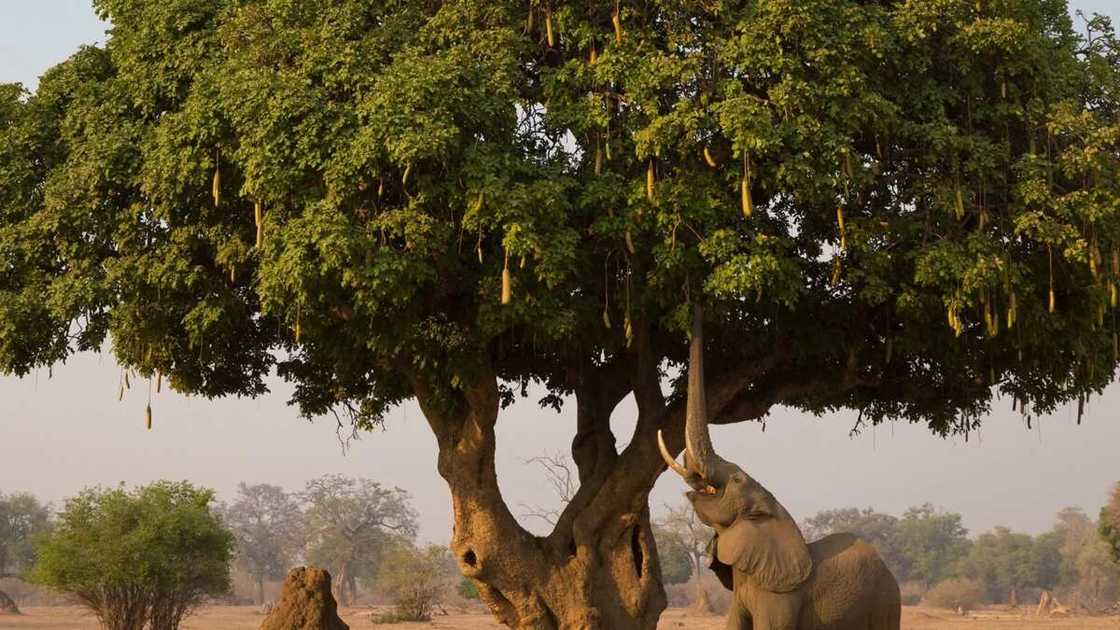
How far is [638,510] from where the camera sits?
20469 millimetres

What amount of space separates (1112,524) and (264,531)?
225 ft

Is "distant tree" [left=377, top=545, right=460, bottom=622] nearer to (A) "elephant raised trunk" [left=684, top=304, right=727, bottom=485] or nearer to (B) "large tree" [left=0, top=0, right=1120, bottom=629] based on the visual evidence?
(B) "large tree" [left=0, top=0, right=1120, bottom=629]

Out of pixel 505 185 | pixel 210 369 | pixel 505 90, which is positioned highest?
pixel 505 90

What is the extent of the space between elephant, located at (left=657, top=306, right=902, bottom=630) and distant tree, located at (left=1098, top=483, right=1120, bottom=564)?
116 feet

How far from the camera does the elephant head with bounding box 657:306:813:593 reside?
44.3ft

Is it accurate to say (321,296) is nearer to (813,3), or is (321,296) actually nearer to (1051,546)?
(813,3)

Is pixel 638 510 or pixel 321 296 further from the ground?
pixel 321 296

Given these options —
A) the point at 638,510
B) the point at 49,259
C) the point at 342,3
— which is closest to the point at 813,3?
A: the point at 342,3

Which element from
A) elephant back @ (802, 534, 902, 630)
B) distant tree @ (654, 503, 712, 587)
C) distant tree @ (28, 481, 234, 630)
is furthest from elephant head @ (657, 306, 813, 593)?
distant tree @ (654, 503, 712, 587)

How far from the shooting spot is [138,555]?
1091 inches

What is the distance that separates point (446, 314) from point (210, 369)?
562 cm

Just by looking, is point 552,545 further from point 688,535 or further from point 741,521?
point 688,535

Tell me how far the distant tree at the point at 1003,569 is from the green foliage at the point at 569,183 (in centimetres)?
7172

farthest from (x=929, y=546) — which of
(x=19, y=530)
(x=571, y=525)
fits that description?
(x=571, y=525)
